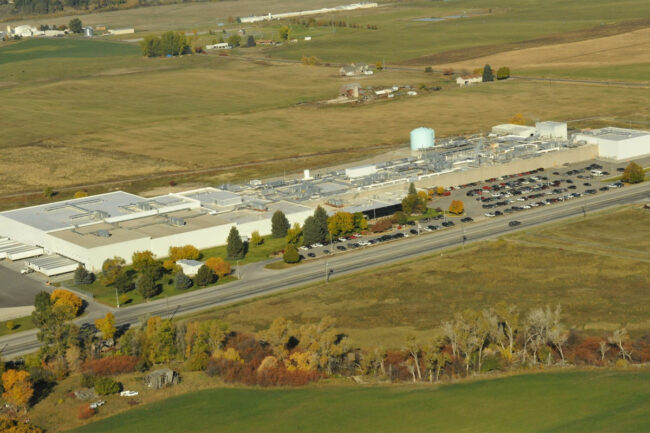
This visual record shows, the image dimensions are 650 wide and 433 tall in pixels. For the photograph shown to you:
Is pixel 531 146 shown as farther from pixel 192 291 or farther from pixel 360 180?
pixel 192 291

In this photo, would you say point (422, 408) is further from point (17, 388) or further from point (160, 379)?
point (17, 388)

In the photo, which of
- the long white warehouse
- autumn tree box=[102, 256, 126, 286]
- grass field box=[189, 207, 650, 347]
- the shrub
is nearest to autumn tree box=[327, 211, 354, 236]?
the long white warehouse

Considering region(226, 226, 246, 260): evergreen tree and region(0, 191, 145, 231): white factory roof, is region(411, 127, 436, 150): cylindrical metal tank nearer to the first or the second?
region(0, 191, 145, 231): white factory roof

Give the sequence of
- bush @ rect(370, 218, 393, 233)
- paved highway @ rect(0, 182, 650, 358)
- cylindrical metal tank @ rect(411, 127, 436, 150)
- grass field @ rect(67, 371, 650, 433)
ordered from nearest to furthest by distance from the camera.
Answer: grass field @ rect(67, 371, 650, 433) → paved highway @ rect(0, 182, 650, 358) → bush @ rect(370, 218, 393, 233) → cylindrical metal tank @ rect(411, 127, 436, 150)

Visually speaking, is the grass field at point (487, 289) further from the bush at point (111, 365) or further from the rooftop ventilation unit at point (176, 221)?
the rooftop ventilation unit at point (176, 221)

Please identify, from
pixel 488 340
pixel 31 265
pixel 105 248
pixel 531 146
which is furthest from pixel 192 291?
pixel 531 146

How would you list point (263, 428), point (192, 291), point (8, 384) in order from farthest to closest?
point (192, 291), point (8, 384), point (263, 428)
